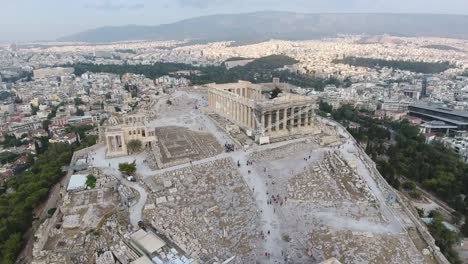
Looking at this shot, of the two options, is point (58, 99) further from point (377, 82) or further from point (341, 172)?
point (377, 82)

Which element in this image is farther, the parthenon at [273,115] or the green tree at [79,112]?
the green tree at [79,112]

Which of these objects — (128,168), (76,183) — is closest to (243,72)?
(128,168)

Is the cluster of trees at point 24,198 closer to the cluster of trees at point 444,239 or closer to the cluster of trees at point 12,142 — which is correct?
the cluster of trees at point 12,142

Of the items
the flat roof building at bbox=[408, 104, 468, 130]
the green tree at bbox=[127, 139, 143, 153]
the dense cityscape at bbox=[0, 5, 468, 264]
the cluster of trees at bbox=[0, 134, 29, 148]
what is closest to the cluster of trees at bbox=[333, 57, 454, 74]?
the flat roof building at bbox=[408, 104, 468, 130]

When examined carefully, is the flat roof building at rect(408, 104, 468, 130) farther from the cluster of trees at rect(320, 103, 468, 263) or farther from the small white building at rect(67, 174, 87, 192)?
the small white building at rect(67, 174, 87, 192)

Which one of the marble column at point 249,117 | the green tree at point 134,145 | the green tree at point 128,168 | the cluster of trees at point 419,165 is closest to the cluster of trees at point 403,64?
the cluster of trees at point 419,165
